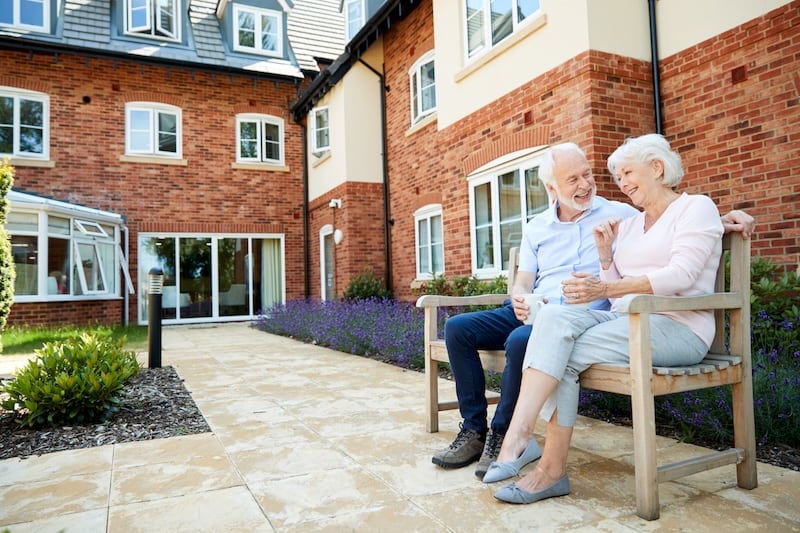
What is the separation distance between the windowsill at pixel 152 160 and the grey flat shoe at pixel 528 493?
38.2 feet

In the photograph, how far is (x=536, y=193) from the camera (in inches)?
242

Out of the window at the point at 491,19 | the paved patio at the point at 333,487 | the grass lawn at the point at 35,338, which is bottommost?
the paved patio at the point at 333,487

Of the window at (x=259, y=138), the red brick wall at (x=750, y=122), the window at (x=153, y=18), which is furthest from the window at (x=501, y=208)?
the window at (x=153, y=18)

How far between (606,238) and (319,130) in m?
10.3

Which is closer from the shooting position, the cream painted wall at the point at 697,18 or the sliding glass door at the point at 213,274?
the cream painted wall at the point at 697,18

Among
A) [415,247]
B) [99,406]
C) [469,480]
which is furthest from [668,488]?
[415,247]

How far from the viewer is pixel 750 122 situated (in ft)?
15.1

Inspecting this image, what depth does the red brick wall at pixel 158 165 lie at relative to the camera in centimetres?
1109

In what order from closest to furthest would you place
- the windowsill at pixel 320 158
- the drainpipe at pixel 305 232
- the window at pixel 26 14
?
the window at pixel 26 14 < the windowsill at pixel 320 158 < the drainpipe at pixel 305 232

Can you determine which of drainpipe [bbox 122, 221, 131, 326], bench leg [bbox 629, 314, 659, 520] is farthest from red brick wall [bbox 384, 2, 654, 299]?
drainpipe [bbox 122, 221, 131, 326]

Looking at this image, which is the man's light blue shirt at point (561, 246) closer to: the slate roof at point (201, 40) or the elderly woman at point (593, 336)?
A: the elderly woman at point (593, 336)

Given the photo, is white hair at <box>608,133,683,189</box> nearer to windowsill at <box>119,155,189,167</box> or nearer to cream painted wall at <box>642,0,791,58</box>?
cream painted wall at <box>642,0,791,58</box>

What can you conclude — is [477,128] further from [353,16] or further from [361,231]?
[353,16]

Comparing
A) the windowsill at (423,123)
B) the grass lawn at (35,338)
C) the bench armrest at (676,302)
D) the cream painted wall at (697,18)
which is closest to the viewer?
the bench armrest at (676,302)
